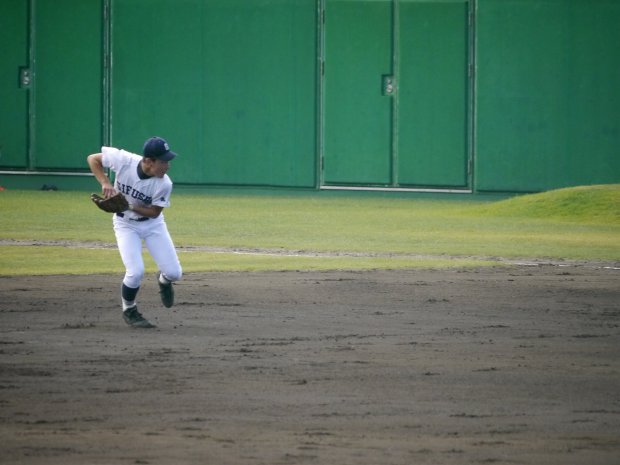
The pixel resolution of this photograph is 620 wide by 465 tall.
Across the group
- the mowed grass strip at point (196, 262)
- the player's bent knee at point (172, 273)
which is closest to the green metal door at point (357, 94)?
the mowed grass strip at point (196, 262)

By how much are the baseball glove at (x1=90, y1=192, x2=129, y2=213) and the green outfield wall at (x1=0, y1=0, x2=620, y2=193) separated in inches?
842

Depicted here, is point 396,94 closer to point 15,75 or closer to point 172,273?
point 15,75

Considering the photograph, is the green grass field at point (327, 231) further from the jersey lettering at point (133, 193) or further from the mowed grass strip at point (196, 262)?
the jersey lettering at point (133, 193)

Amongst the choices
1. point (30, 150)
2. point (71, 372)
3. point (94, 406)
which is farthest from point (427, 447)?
point (30, 150)

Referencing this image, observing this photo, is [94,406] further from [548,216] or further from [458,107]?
[458,107]

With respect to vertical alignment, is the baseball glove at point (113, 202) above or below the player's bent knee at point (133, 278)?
above

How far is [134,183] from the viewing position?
11414 mm

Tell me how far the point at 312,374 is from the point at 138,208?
2939 millimetres

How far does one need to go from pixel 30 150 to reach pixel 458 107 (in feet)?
35.4

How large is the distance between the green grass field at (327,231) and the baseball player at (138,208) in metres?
4.25

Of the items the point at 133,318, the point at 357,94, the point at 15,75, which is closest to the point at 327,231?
the point at 133,318

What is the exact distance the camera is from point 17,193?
30.8 meters

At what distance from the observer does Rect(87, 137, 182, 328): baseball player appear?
11.3m

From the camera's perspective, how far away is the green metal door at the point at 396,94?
3198cm
